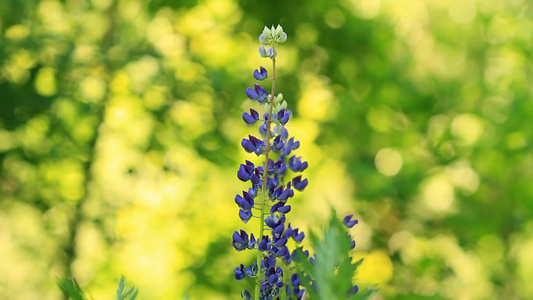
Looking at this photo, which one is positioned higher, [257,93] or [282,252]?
[257,93]

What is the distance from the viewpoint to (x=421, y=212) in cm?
425

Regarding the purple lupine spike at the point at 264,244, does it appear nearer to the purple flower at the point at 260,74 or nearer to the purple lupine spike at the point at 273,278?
the purple lupine spike at the point at 273,278

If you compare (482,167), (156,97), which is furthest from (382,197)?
(156,97)

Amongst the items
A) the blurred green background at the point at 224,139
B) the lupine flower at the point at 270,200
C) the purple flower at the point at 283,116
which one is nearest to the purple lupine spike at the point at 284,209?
the lupine flower at the point at 270,200

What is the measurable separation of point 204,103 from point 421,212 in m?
1.79

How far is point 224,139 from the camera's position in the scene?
140 inches

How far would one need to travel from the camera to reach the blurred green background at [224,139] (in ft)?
11.2

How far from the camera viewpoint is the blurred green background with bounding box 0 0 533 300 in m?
3.40

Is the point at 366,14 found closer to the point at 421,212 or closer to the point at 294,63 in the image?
the point at 294,63

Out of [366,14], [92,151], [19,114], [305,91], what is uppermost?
[366,14]

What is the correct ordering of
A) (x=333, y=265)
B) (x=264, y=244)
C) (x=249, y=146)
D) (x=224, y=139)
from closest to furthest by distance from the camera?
(x=333, y=265)
(x=264, y=244)
(x=249, y=146)
(x=224, y=139)

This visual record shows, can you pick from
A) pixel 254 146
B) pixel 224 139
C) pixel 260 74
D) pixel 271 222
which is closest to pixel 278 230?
pixel 271 222

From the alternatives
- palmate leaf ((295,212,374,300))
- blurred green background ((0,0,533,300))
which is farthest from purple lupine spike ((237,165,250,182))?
blurred green background ((0,0,533,300))

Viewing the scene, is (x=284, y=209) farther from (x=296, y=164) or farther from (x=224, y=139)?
(x=224, y=139)
